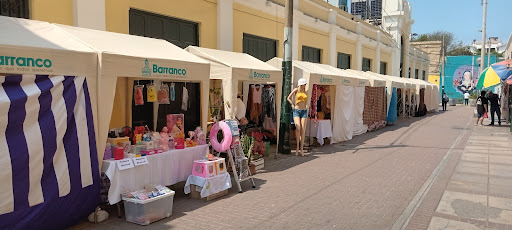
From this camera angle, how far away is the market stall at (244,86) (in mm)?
7746

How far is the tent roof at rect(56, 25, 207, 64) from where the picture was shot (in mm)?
5285

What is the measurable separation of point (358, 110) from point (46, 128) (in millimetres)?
11666

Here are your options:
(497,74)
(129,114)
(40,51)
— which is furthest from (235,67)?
(497,74)

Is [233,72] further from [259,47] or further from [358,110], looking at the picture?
[358,110]

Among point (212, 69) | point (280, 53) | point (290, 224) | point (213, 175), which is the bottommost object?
point (290, 224)

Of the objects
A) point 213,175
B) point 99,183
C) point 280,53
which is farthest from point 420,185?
point 280,53

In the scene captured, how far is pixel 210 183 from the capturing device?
5992 mm

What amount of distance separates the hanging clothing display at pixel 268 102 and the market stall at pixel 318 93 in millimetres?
733

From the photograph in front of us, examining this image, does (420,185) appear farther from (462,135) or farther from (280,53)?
(462,135)

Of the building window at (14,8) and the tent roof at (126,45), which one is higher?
the building window at (14,8)

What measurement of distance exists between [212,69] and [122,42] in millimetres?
2282

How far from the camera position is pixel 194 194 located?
610 cm

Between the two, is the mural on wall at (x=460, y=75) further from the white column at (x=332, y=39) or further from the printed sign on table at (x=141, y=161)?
the printed sign on table at (x=141, y=161)

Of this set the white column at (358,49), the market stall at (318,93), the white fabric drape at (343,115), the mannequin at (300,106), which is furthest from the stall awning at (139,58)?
the white column at (358,49)
